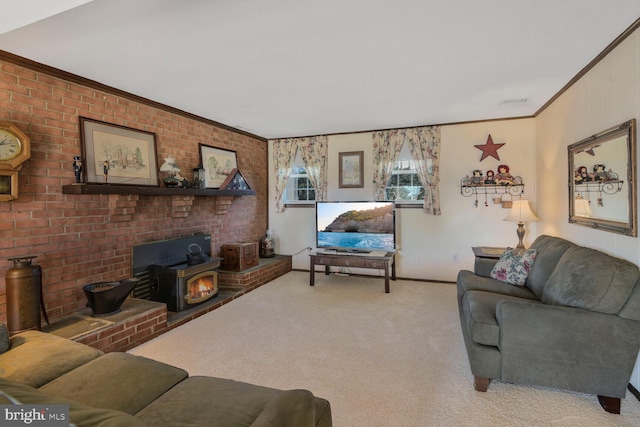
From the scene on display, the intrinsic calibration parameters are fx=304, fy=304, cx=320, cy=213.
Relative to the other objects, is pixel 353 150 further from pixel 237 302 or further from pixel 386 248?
pixel 237 302

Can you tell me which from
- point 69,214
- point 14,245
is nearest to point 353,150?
point 69,214

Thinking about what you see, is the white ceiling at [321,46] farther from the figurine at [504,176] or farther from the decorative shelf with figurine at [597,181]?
the figurine at [504,176]

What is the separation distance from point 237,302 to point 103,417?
334 centimetres

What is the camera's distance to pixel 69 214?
107 inches

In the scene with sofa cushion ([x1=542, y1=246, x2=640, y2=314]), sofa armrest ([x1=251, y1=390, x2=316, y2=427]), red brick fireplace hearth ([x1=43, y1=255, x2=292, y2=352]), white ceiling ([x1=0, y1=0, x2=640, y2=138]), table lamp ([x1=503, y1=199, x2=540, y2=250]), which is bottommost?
red brick fireplace hearth ([x1=43, y1=255, x2=292, y2=352])

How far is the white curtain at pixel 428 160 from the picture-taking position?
15.3 ft

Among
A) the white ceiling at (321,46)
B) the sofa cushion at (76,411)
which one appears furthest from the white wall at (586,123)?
the sofa cushion at (76,411)

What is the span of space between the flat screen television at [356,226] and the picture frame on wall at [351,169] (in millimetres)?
525

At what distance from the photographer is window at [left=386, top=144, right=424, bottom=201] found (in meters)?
4.91

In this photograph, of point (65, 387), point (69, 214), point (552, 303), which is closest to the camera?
point (65, 387)

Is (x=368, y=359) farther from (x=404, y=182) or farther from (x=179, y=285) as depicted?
(x=404, y=182)

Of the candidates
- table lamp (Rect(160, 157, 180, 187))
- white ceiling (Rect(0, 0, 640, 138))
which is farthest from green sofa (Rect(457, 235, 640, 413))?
table lamp (Rect(160, 157, 180, 187))

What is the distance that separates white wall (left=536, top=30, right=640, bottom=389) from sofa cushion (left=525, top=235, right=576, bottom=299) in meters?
0.21

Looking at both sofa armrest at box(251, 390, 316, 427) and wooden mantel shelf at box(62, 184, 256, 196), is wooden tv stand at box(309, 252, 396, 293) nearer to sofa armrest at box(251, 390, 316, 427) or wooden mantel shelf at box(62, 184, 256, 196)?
wooden mantel shelf at box(62, 184, 256, 196)
